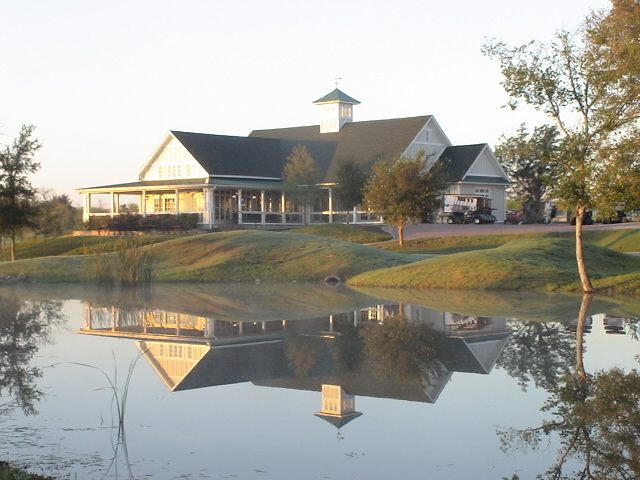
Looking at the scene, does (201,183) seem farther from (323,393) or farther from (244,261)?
(323,393)

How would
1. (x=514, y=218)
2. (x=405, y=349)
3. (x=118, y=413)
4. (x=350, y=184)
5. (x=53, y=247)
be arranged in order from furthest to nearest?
1. (x=514, y=218)
2. (x=350, y=184)
3. (x=53, y=247)
4. (x=405, y=349)
5. (x=118, y=413)

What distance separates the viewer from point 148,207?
62.0 metres

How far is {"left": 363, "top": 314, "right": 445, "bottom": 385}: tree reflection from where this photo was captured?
11.4 m

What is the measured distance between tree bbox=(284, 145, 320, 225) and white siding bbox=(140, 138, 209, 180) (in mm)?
4949

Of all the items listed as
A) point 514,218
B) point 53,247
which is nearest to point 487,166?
point 514,218

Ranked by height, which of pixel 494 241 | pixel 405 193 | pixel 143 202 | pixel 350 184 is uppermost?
pixel 350 184

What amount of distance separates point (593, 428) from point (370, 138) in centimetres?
5062

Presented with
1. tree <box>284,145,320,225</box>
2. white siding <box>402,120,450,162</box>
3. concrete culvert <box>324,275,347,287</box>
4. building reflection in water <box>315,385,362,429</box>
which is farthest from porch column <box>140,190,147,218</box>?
building reflection in water <box>315,385,362,429</box>

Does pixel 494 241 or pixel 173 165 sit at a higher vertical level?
pixel 173 165

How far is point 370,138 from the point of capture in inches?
2299

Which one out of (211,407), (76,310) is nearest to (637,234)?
(76,310)

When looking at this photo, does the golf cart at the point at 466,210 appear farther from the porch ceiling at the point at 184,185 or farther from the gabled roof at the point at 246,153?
the porch ceiling at the point at 184,185

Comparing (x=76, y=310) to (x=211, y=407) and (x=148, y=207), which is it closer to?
(x=211, y=407)

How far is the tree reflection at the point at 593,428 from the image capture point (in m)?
7.29
